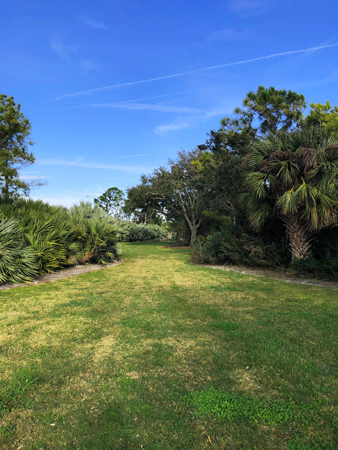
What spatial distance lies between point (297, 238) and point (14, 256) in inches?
355

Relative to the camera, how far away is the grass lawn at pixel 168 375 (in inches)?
77.9

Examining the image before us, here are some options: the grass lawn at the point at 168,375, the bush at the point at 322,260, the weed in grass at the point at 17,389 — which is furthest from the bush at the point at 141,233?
the weed in grass at the point at 17,389

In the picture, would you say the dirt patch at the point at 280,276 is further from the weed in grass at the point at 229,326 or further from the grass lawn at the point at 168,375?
the weed in grass at the point at 229,326

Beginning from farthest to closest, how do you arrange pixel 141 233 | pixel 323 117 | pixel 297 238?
pixel 141 233, pixel 323 117, pixel 297 238

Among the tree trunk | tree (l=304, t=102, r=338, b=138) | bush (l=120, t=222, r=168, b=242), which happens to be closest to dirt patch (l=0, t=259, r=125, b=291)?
the tree trunk

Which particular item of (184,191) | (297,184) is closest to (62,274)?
(297,184)

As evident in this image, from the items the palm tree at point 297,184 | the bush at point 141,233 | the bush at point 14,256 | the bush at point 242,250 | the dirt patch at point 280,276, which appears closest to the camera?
the bush at point 14,256

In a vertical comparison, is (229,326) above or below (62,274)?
above

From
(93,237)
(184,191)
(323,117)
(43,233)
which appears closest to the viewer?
(43,233)

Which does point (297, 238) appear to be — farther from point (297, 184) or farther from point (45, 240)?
point (45, 240)

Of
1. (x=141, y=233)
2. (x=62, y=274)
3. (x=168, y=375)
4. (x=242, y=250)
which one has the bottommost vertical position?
(x=62, y=274)

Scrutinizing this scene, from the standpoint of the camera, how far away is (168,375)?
2.76 m

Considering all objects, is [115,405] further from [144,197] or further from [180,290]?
[144,197]

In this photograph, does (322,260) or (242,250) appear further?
A: (242,250)
